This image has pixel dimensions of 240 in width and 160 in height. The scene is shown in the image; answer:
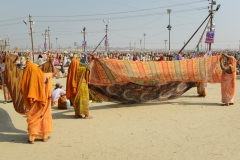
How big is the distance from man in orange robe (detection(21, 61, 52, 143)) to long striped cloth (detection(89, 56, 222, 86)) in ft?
8.25

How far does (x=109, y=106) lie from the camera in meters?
8.36

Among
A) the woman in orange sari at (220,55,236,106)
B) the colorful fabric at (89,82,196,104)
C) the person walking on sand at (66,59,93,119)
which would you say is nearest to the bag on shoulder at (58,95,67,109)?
the colorful fabric at (89,82,196,104)

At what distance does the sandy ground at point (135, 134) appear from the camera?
14.9 feet

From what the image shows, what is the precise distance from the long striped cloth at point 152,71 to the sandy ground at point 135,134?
89 cm

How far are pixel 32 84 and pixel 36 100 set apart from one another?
33cm

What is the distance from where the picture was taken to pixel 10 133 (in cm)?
569

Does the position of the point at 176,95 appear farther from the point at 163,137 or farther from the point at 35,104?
the point at 35,104

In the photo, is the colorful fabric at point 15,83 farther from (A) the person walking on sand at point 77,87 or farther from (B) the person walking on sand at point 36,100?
(A) the person walking on sand at point 77,87

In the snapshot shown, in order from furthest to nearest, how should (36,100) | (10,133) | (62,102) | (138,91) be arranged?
(138,91) → (62,102) → (10,133) → (36,100)

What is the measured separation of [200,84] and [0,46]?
37858mm

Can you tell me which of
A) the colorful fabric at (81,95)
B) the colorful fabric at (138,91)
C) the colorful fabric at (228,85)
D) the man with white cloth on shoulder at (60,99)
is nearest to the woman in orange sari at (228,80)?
the colorful fabric at (228,85)

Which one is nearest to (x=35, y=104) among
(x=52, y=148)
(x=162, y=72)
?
(x=52, y=148)

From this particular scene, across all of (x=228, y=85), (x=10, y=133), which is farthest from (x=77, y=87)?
(x=228, y=85)

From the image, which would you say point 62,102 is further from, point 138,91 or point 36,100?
point 36,100
